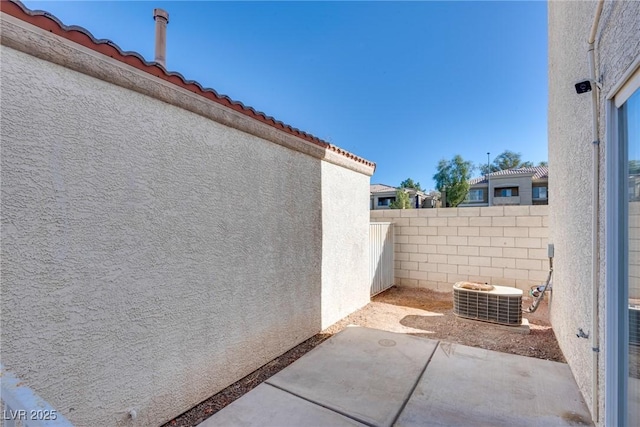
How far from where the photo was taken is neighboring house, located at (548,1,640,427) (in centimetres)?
187

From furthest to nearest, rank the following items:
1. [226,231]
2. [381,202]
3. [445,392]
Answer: [381,202] → [226,231] → [445,392]

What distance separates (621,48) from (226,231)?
382 cm

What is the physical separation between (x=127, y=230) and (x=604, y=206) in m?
4.10

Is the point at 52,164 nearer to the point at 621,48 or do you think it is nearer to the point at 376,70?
the point at 621,48

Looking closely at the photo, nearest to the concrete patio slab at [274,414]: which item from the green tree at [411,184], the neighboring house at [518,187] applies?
the neighboring house at [518,187]

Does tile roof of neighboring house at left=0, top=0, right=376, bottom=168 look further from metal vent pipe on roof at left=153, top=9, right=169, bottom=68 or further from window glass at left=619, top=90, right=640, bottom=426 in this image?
window glass at left=619, top=90, right=640, bottom=426

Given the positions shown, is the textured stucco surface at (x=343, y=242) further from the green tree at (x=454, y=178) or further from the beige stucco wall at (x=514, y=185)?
the beige stucco wall at (x=514, y=185)

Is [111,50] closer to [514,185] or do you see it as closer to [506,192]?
[514,185]

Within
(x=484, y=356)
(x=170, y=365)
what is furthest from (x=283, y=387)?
(x=484, y=356)

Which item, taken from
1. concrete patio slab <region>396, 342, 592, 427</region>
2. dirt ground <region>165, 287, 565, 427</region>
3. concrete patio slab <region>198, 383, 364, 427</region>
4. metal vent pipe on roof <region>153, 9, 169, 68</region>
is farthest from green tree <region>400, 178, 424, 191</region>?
concrete patio slab <region>198, 383, 364, 427</region>

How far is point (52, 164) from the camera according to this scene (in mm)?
Result: 1932

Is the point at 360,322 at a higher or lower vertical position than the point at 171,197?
lower

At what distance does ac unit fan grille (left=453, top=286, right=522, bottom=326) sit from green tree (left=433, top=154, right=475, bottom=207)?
25.7 meters

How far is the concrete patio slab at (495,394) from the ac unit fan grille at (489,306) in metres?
1.39
